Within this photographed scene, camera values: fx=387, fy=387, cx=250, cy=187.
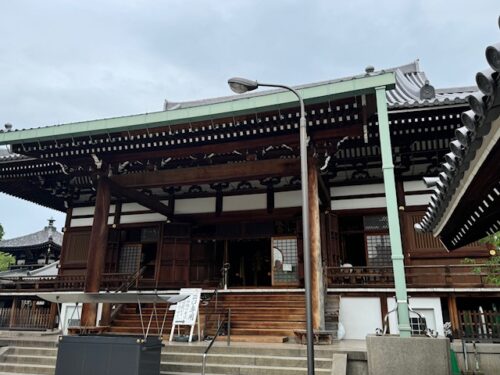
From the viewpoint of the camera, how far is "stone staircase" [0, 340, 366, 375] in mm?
6895

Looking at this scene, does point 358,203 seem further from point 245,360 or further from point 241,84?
point 241,84

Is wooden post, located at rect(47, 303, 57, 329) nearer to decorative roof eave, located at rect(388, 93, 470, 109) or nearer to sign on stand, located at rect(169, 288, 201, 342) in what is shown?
sign on stand, located at rect(169, 288, 201, 342)

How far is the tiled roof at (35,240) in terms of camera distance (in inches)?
1035

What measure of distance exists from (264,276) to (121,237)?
7324 millimetres

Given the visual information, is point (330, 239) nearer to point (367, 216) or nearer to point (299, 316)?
point (367, 216)

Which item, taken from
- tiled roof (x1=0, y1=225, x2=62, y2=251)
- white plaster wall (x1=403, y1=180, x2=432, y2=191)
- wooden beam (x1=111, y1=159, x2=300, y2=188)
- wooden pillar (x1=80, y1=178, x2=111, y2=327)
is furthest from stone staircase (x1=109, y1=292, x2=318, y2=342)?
tiled roof (x1=0, y1=225, x2=62, y2=251)

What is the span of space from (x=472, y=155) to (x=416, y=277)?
8883mm

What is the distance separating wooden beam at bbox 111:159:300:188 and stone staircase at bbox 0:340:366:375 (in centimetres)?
415

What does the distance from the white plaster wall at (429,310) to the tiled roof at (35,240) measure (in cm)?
2255

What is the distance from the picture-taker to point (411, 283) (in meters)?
10.7

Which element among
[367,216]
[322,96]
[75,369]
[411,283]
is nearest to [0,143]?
[75,369]

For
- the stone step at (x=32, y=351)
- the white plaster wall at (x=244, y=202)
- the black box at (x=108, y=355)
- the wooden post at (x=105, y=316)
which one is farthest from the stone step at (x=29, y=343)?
the white plaster wall at (x=244, y=202)

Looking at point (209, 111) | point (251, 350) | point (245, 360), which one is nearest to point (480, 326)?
point (251, 350)

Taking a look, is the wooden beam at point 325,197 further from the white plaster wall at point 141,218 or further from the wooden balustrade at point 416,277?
the white plaster wall at point 141,218
